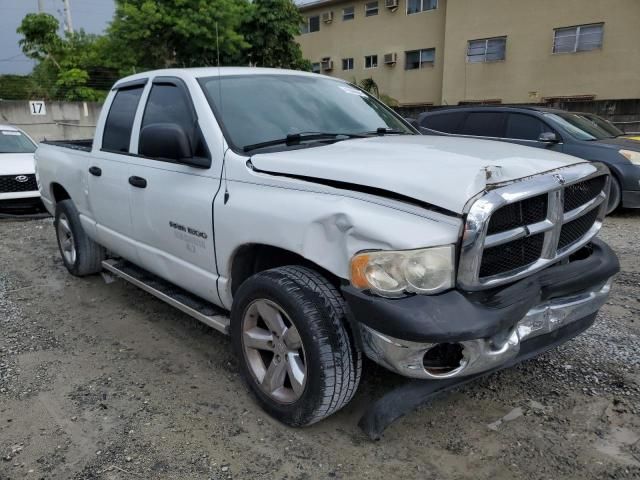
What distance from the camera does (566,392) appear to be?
3.05 m

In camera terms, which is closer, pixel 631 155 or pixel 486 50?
pixel 631 155

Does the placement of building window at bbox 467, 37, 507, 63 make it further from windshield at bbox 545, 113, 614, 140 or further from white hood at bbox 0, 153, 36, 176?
white hood at bbox 0, 153, 36, 176

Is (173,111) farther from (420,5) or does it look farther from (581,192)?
(420,5)

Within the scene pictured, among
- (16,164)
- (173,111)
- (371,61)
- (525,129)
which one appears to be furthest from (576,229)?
(371,61)

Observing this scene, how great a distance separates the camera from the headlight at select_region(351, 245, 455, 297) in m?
2.18

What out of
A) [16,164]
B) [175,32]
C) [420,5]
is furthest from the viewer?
[420,5]

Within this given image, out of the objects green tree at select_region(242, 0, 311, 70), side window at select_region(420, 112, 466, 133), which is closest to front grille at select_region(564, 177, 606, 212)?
side window at select_region(420, 112, 466, 133)

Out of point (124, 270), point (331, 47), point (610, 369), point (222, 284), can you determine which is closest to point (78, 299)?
point (124, 270)

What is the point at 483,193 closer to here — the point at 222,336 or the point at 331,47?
the point at 222,336

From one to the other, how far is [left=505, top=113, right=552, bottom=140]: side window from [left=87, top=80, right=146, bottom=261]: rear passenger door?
21.8 feet

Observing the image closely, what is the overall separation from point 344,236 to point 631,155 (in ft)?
23.9

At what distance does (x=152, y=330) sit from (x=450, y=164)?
268 centimetres

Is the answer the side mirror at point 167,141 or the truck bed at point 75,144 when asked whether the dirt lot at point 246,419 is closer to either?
the side mirror at point 167,141

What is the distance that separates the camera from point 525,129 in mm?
8820
